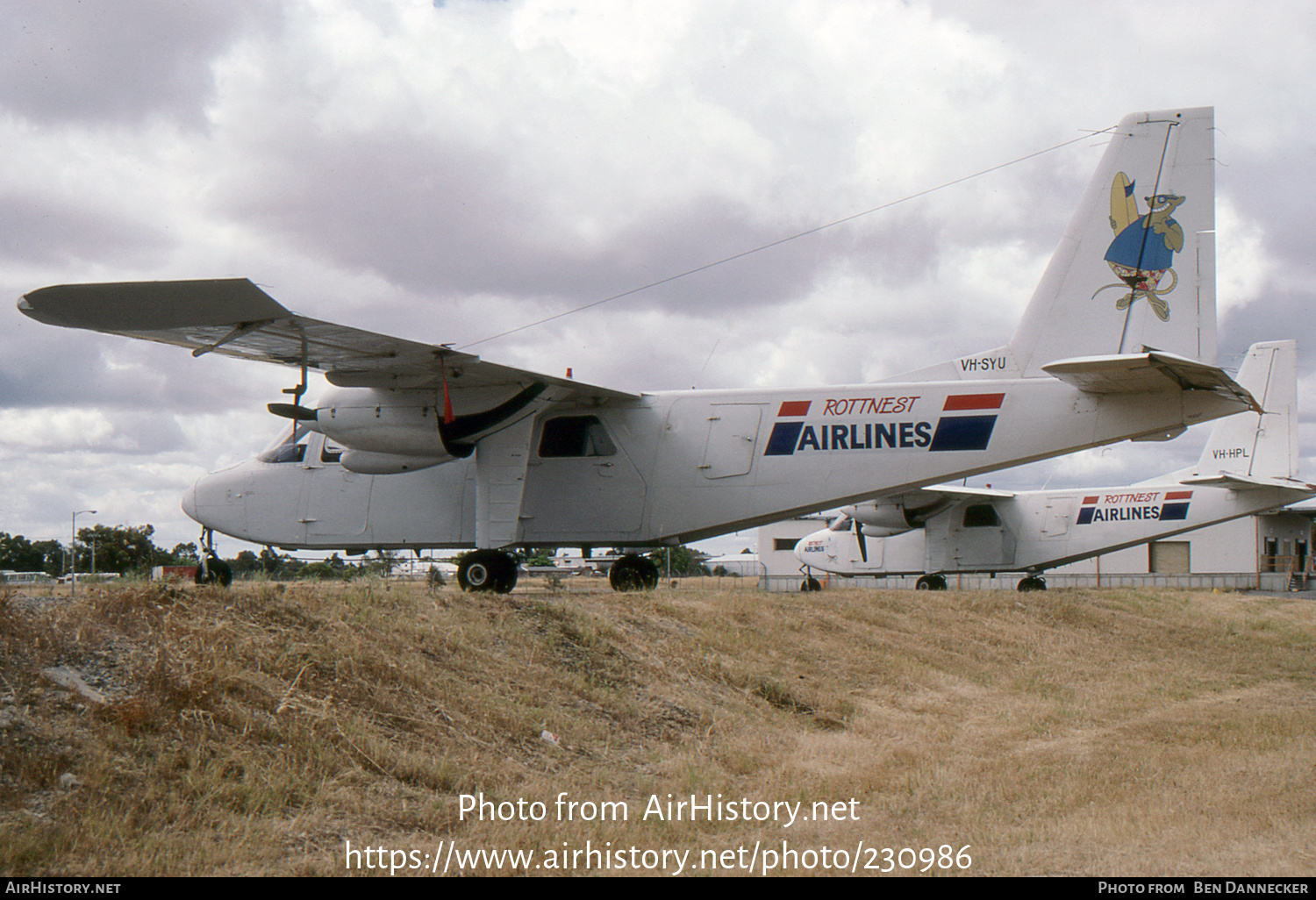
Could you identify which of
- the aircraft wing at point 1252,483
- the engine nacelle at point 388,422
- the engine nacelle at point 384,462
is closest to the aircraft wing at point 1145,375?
the engine nacelle at point 388,422

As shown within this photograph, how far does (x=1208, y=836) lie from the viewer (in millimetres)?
5699

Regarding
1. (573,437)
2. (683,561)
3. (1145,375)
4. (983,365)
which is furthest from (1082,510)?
(683,561)

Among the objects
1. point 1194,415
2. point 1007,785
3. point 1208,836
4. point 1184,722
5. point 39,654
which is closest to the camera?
point 1208,836

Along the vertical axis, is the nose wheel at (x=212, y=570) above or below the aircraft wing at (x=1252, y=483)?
below

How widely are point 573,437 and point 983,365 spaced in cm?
607

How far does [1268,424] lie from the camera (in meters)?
30.6

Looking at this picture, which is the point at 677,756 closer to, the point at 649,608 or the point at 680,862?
the point at 680,862

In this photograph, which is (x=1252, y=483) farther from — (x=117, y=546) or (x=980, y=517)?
(x=117, y=546)

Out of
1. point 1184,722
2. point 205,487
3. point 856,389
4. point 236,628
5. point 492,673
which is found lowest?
point 1184,722

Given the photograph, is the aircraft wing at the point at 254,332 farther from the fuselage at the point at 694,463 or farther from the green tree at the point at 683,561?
the green tree at the point at 683,561

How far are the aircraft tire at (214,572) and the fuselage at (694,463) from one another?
1457 mm

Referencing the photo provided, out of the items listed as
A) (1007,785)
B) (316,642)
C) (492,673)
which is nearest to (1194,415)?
(1007,785)

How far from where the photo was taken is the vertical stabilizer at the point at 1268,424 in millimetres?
29656
